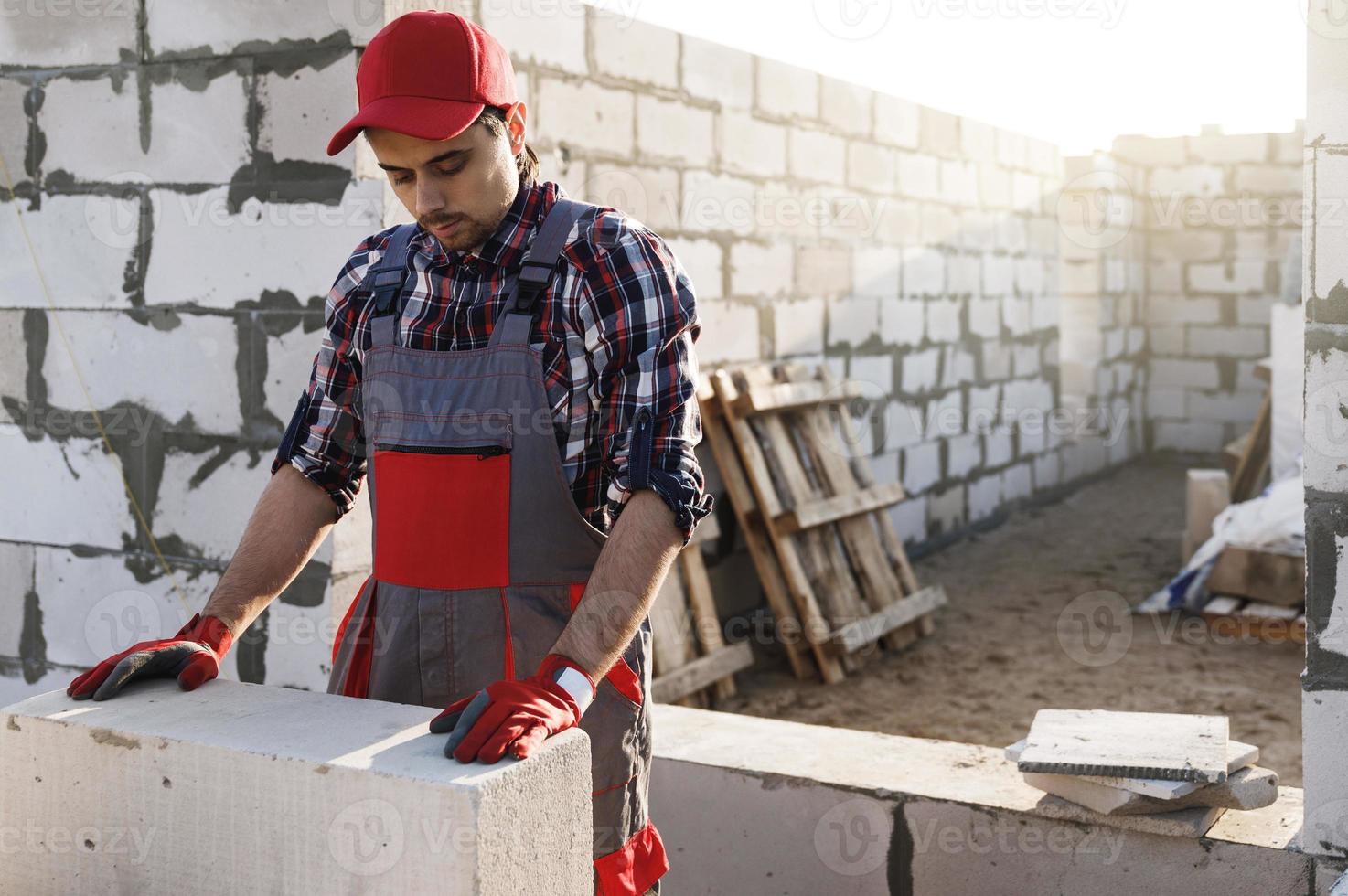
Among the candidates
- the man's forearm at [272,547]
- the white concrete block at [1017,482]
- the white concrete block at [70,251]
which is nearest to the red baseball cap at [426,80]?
the man's forearm at [272,547]

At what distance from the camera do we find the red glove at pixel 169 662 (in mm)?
1898

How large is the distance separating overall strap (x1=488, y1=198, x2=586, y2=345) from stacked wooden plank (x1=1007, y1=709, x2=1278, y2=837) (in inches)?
59.9

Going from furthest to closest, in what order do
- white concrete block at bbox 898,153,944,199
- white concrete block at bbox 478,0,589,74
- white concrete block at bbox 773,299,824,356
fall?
1. white concrete block at bbox 898,153,944,199
2. white concrete block at bbox 773,299,824,356
3. white concrete block at bbox 478,0,589,74

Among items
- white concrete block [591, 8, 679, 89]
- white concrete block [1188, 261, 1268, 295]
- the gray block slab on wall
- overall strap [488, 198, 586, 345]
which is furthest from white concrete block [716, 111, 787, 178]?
white concrete block [1188, 261, 1268, 295]

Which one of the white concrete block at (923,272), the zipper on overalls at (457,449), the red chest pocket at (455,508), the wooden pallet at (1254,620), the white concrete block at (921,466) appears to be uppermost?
the white concrete block at (923,272)

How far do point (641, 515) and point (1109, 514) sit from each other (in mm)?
8440

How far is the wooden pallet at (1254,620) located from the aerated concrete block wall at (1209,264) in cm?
616

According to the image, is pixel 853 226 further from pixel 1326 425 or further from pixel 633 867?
pixel 633 867

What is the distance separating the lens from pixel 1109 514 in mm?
9648

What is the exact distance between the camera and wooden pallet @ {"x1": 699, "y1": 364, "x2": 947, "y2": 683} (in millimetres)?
5609

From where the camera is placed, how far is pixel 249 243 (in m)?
3.65
